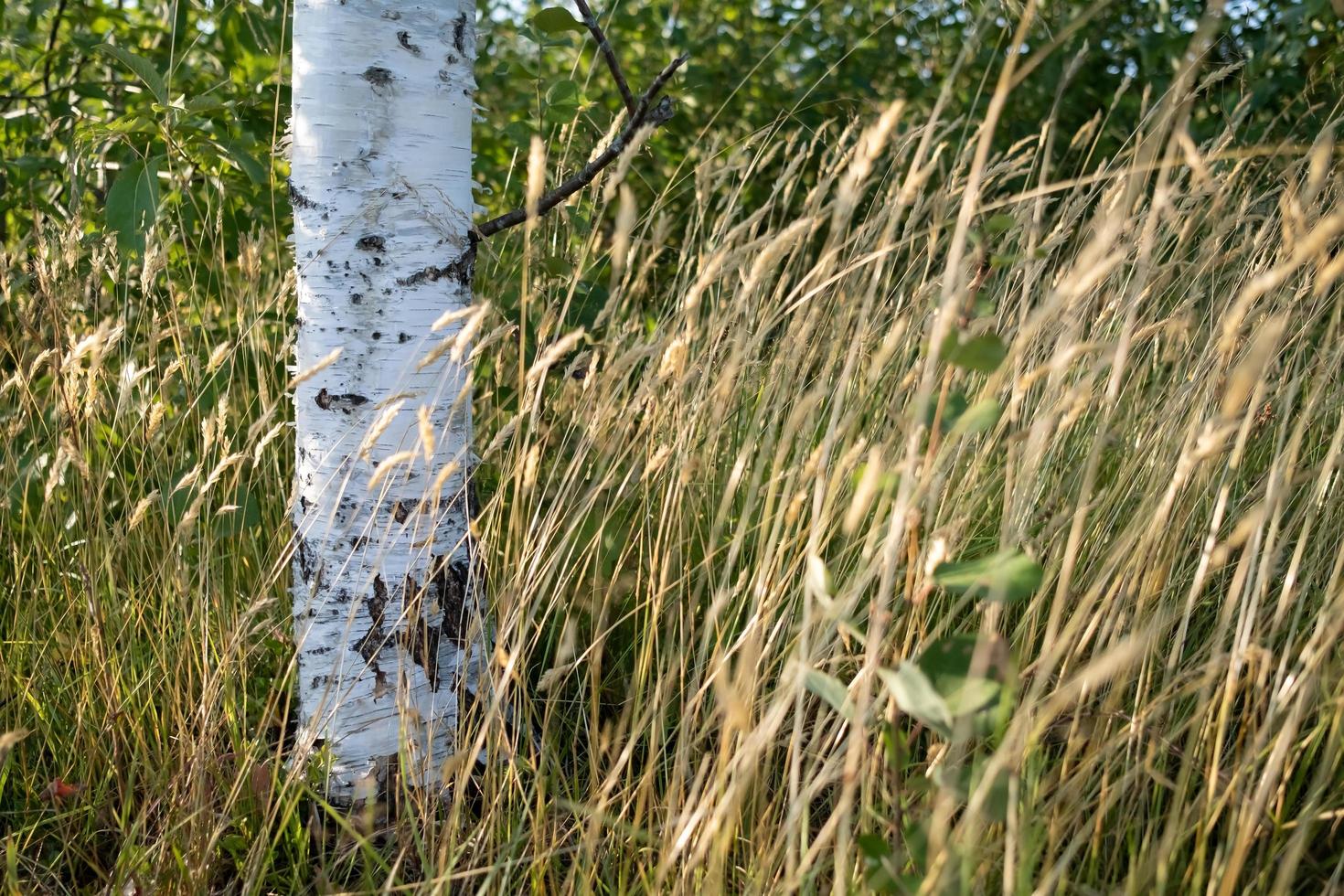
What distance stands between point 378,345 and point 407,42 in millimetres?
375

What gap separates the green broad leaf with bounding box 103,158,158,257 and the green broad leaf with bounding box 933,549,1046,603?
4.13 ft

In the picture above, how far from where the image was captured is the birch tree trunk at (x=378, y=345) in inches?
49.9

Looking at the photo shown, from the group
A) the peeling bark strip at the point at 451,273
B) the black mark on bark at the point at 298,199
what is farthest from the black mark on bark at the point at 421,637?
the black mark on bark at the point at 298,199

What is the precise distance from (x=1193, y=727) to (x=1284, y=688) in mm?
90

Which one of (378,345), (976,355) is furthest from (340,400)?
(976,355)

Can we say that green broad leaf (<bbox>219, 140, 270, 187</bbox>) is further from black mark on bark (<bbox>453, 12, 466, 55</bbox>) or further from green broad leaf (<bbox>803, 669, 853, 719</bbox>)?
green broad leaf (<bbox>803, 669, 853, 719</bbox>)

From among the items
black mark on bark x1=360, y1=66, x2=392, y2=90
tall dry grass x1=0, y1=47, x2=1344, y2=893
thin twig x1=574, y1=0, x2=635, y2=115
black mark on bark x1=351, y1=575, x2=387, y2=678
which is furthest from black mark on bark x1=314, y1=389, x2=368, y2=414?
thin twig x1=574, y1=0, x2=635, y2=115

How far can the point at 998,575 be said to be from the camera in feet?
2.46

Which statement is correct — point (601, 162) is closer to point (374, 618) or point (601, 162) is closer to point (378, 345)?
point (378, 345)

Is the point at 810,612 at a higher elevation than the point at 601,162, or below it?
below

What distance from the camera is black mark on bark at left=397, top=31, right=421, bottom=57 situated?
1264mm

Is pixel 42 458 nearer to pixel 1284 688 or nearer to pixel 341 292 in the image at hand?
pixel 341 292

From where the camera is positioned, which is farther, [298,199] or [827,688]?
[298,199]

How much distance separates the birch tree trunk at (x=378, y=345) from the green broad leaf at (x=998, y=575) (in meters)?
0.64
